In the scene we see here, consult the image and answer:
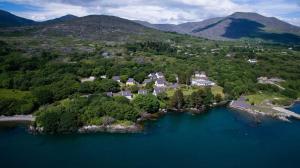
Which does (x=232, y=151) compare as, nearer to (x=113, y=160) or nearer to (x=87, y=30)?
(x=113, y=160)

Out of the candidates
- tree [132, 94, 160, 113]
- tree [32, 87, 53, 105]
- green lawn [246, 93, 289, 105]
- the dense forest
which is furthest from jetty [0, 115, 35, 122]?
green lawn [246, 93, 289, 105]

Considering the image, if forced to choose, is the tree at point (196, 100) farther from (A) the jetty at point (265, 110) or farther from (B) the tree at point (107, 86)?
(B) the tree at point (107, 86)

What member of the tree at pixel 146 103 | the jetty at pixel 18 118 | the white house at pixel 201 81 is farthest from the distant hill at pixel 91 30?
the jetty at pixel 18 118

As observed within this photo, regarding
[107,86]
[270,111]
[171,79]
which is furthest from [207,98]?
[107,86]

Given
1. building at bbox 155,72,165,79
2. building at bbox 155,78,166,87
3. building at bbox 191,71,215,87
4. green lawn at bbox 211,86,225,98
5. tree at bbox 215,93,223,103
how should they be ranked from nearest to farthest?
tree at bbox 215,93,223,103 → green lawn at bbox 211,86,225,98 → building at bbox 155,78,166,87 → building at bbox 191,71,215,87 → building at bbox 155,72,165,79

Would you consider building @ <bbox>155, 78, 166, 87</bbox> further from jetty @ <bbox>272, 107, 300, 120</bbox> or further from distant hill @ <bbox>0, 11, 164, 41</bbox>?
distant hill @ <bbox>0, 11, 164, 41</bbox>
